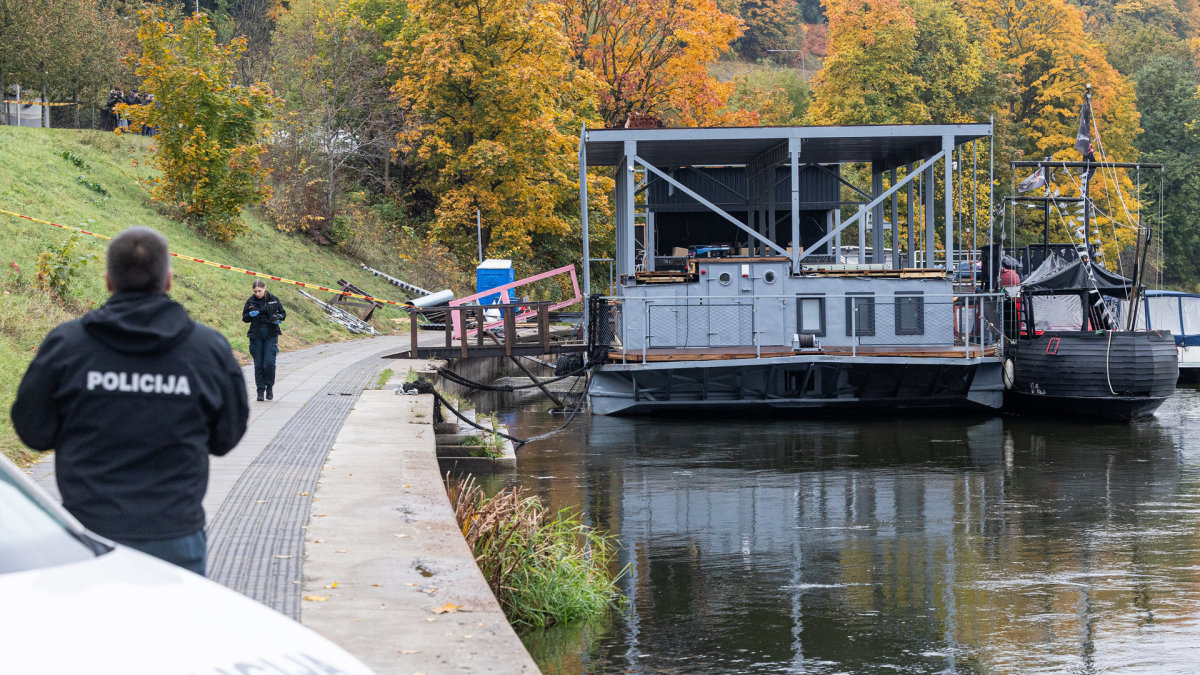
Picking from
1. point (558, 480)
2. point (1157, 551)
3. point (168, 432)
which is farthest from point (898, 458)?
point (168, 432)

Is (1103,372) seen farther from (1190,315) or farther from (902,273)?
(1190,315)

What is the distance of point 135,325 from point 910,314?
67.4ft

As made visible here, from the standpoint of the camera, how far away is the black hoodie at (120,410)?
13.2 ft

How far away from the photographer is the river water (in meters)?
8.37

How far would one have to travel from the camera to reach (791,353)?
22.9m

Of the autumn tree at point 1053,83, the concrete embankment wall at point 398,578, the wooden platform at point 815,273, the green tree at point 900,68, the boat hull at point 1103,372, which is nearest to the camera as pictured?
the concrete embankment wall at point 398,578

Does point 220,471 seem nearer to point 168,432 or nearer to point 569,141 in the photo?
point 168,432

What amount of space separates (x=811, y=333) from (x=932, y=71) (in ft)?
106

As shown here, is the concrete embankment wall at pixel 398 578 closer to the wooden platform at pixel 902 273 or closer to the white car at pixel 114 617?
the white car at pixel 114 617

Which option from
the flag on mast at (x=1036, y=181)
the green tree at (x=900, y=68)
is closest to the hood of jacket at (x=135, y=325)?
the flag on mast at (x=1036, y=181)

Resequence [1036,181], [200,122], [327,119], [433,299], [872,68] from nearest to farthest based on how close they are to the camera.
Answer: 1. [1036,181]
2. [433,299]
3. [200,122]
4. [327,119]
5. [872,68]

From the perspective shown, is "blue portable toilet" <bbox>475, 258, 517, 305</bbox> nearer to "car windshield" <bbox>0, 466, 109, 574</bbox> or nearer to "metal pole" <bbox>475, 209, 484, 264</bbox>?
"metal pole" <bbox>475, 209, 484, 264</bbox>

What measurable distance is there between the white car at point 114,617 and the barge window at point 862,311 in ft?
67.0

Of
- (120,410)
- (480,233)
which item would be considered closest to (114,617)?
(120,410)
